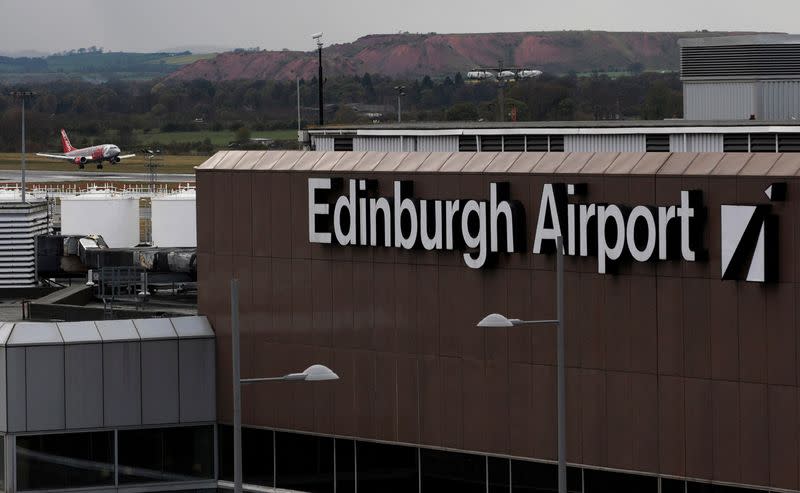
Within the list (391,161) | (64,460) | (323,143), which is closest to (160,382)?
(64,460)

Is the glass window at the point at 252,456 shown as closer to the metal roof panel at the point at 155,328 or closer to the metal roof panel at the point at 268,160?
the metal roof panel at the point at 155,328

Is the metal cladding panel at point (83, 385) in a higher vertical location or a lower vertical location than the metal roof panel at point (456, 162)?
lower

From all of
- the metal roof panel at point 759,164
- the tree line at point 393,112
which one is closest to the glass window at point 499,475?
the metal roof panel at point 759,164

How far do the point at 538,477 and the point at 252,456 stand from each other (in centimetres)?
787

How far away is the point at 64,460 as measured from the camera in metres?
36.9

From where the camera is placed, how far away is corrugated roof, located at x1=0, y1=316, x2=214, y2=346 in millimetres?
36750

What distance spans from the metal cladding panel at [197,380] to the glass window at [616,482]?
10.1 metres

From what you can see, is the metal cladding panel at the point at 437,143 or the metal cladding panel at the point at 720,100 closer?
the metal cladding panel at the point at 720,100

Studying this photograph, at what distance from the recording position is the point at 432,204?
33156mm

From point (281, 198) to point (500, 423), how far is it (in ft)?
23.7

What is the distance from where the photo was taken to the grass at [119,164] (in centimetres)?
14238

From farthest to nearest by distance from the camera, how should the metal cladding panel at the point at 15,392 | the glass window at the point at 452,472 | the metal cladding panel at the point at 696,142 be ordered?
the metal cladding panel at the point at 15,392, the glass window at the point at 452,472, the metal cladding panel at the point at 696,142

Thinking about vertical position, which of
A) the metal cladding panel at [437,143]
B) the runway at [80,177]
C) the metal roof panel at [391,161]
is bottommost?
the metal roof panel at [391,161]

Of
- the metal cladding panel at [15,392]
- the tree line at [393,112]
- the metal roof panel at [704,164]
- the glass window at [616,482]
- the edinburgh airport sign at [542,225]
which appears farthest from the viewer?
the tree line at [393,112]
